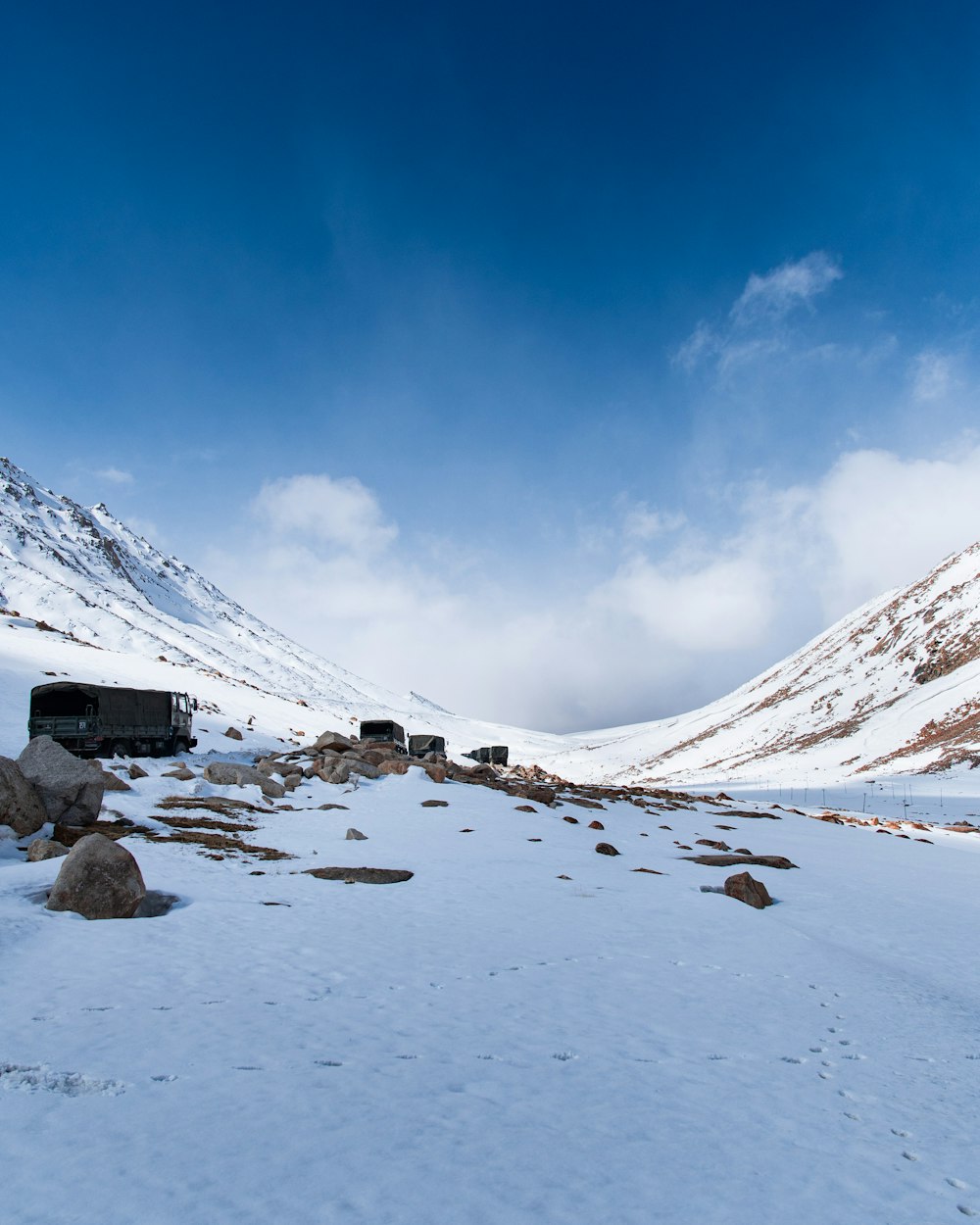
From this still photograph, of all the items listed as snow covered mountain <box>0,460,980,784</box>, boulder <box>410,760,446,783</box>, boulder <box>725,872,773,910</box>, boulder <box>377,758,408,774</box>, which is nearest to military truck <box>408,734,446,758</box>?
snow covered mountain <box>0,460,980,784</box>

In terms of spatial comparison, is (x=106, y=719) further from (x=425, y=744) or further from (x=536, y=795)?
(x=425, y=744)

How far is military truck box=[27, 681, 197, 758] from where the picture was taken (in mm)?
25859

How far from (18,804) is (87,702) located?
19.3 metres

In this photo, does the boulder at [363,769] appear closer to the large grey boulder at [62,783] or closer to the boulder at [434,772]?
the boulder at [434,772]

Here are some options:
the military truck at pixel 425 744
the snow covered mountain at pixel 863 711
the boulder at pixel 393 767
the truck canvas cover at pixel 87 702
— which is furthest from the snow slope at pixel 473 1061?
the snow covered mountain at pixel 863 711

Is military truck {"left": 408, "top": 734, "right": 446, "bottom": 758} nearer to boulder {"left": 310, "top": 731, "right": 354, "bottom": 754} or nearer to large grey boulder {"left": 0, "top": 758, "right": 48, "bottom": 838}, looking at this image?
boulder {"left": 310, "top": 731, "right": 354, "bottom": 754}

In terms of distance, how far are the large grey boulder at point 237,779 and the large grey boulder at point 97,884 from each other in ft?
38.7

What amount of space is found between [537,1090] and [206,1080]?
6.69 ft

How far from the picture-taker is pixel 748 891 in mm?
10570

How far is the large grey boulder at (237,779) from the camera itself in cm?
1900

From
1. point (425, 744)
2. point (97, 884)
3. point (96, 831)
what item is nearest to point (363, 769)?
point (96, 831)

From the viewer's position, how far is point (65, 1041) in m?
4.27

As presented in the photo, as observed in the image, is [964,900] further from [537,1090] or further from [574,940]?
[537,1090]

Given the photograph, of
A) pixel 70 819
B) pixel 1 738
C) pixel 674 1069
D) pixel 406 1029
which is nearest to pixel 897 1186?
pixel 674 1069
